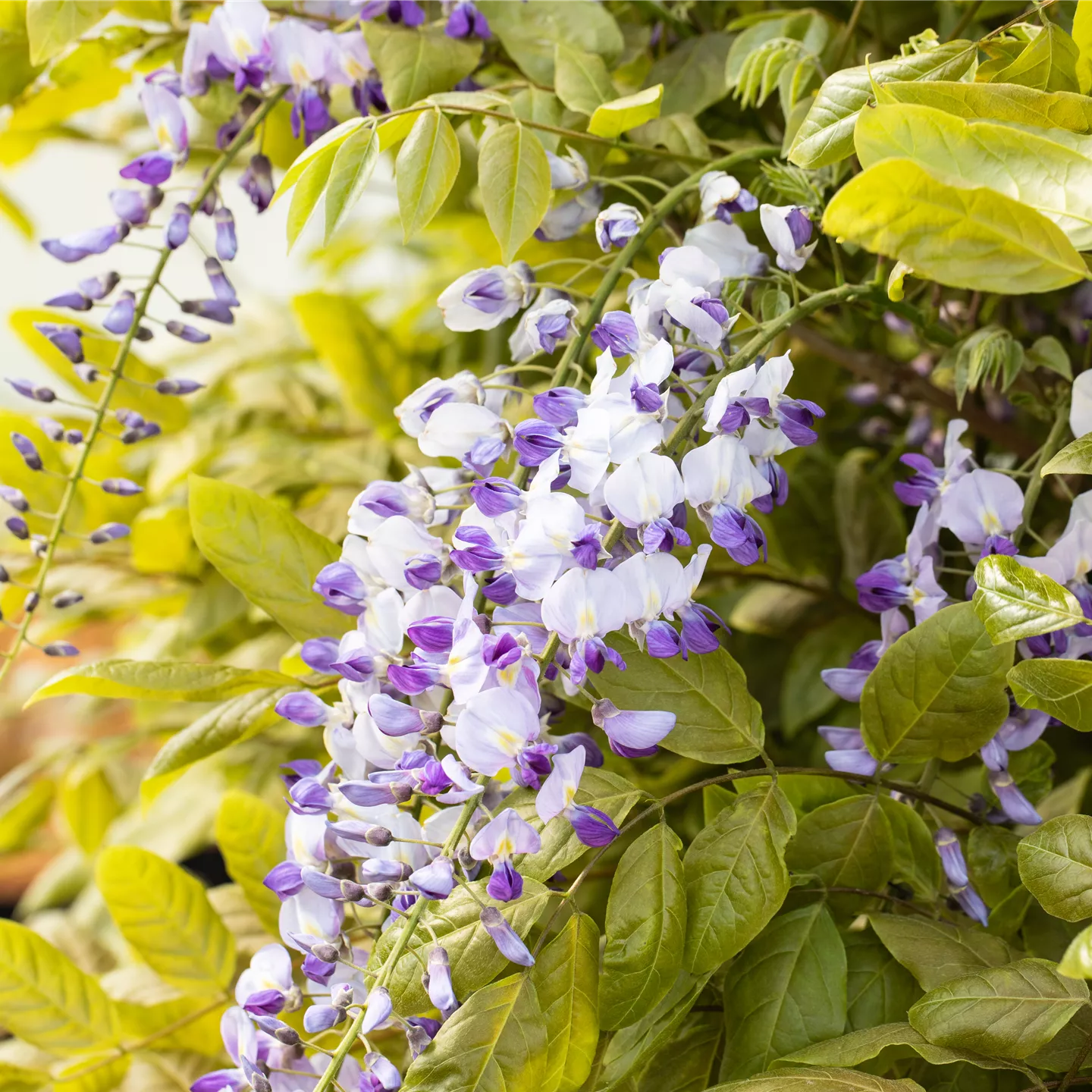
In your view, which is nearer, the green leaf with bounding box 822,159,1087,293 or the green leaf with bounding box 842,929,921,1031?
the green leaf with bounding box 822,159,1087,293

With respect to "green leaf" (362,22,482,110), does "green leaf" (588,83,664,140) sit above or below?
below

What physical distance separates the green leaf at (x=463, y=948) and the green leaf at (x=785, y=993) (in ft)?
0.25

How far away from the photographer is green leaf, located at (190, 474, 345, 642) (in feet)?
1.28

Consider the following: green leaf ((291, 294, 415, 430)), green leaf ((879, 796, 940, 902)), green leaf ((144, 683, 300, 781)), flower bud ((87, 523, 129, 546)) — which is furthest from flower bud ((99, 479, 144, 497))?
green leaf ((879, 796, 940, 902))

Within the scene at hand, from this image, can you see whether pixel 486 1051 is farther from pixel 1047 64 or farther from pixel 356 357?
pixel 356 357

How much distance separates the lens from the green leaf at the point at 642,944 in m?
0.28

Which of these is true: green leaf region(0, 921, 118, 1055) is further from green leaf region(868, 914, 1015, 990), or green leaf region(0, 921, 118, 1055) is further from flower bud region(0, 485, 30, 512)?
green leaf region(868, 914, 1015, 990)

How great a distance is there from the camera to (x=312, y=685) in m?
0.41

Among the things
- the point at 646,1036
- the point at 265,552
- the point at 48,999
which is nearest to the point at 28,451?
the point at 265,552

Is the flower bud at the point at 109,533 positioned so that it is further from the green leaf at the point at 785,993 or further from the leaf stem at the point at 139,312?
the green leaf at the point at 785,993

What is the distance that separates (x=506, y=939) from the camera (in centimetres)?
27

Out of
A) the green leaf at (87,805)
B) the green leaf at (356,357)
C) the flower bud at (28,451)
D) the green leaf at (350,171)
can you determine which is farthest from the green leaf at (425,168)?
the green leaf at (87,805)

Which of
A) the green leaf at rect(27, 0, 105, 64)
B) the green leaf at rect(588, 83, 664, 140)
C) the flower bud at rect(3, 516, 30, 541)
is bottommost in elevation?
the flower bud at rect(3, 516, 30, 541)

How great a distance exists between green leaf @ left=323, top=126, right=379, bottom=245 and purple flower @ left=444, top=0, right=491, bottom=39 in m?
0.09
